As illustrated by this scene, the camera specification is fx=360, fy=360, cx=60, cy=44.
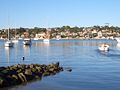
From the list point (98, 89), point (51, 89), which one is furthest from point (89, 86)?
point (51, 89)

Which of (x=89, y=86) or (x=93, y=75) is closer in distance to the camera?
(x=89, y=86)

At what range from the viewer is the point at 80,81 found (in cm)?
3806

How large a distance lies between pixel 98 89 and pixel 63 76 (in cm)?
890

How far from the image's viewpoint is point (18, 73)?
37.2 meters

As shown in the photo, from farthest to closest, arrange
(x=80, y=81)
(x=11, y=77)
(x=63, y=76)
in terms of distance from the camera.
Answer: (x=63, y=76), (x=80, y=81), (x=11, y=77)

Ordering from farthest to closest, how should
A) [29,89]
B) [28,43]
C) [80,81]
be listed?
1. [28,43]
2. [80,81]
3. [29,89]

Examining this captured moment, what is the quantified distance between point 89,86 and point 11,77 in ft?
25.0

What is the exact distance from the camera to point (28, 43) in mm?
149875

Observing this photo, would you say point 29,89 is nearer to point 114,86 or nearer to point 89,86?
point 89,86

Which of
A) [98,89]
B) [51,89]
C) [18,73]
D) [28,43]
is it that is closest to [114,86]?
[98,89]

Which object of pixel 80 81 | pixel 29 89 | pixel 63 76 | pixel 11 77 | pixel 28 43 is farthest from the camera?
pixel 28 43

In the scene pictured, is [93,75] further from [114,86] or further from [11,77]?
[11,77]

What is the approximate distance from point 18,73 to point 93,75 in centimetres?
1001

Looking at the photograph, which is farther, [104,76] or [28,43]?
[28,43]
